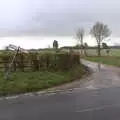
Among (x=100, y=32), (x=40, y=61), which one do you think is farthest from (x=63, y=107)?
(x=100, y=32)

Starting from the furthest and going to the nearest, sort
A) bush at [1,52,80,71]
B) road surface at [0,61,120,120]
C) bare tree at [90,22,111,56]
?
bare tree at [90,22,111,56] < bush at [1,52,80,71] < road surface at [0,61,120,120]

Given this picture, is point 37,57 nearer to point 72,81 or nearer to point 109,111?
point 72,81

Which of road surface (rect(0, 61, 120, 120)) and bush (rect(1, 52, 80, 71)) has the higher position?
bush (rect(1, 52, 80, 71))

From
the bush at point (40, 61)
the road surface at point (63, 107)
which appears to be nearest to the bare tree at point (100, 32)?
the bush at point (40, 61)

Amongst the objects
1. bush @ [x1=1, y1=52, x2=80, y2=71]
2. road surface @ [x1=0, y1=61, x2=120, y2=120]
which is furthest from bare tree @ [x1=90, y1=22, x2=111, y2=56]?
road surface @ [x1=0, y1=61, x2=120, y2=120]

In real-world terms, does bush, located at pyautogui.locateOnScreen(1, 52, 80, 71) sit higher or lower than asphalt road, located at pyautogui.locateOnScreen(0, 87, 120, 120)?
higher

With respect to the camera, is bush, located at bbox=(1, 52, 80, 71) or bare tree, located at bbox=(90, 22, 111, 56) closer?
bush, located at bbox=(1, 52, 80, 71)

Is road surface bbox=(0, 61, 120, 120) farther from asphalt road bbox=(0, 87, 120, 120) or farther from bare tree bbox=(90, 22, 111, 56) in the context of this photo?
bare tree bbox=(90, 22, 111, 56)

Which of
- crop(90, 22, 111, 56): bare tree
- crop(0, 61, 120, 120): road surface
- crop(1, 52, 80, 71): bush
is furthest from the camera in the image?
crop(90, 22, 111, 56): bare tree

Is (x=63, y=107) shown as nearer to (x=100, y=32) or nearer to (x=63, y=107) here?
(x=63, y=107)

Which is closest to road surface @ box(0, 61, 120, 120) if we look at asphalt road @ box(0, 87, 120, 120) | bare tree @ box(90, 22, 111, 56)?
asphalt road @ box(0, 87, 120, 120)

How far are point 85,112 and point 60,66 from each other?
56.2ft

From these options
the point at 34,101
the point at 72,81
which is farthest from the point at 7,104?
the point at 72,81

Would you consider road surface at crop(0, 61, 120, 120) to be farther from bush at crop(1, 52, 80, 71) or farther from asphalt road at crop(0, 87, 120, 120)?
bush at crop(1, 52, 80, 71)
